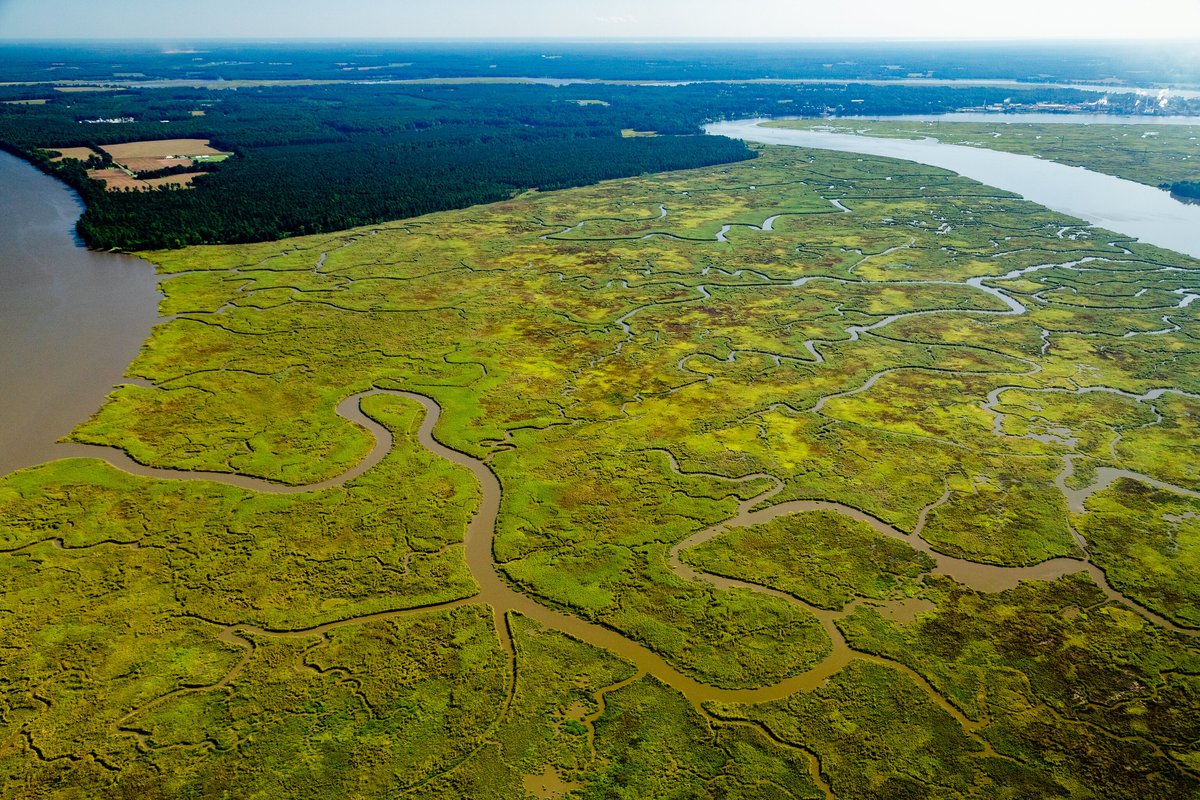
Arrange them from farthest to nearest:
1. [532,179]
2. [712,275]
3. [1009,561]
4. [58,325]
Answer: [532,179], [712,275], [58,325], [1009,561]

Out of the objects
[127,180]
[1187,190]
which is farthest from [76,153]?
[1187,190]

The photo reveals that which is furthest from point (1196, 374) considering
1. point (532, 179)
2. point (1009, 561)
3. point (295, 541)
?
point (532, 179)

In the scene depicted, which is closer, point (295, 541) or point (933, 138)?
point (295, 541)

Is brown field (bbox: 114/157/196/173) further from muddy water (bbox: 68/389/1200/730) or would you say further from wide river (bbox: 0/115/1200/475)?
muddy water (bbox: 68/389/1200/730)

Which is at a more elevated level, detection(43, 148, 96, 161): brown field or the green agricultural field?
detection(43, 148, 96, 161): brown field

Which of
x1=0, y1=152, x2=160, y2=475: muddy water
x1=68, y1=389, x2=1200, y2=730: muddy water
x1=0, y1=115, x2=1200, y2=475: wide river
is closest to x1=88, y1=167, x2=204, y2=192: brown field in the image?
x1=0, y1=115, x2=1200, y2=475: wide river

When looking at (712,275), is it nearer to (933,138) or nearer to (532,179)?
(532,179)
